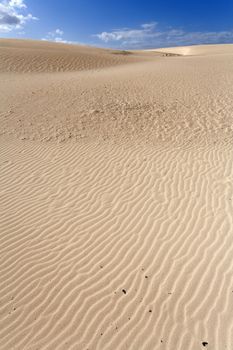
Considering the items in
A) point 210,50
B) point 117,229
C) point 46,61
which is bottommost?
point 117,229

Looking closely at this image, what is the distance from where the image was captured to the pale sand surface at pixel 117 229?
3.57 m

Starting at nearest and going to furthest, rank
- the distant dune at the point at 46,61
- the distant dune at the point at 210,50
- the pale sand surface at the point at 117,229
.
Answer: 1. the pale sand surface at the point at 117,229
2. the distant dune at the point at 46,61
3. the distant dune at the point at 210,50

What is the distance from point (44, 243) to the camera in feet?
16.1

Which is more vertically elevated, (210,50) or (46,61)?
(210,50)

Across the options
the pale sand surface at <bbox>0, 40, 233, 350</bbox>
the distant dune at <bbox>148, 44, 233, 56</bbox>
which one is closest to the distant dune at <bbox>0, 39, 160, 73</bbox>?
the pale sand surface at <bbox>0, 40, 233, 350</bbox>

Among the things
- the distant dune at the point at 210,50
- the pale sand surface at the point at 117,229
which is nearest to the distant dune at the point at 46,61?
the pale sand surface at the point at 117,229

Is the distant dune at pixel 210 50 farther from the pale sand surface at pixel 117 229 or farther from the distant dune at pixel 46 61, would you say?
the pale sand surface at pixel 117 229

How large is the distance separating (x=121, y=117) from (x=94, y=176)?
189 inches

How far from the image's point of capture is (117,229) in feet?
17.2

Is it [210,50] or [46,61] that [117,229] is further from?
[210,50]

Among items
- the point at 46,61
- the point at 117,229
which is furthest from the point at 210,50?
the point at 117,229

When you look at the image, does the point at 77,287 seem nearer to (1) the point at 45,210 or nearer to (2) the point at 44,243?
(2) the point at 44,243

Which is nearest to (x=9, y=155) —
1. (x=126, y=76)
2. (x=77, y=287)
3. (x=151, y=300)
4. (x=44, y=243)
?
(x=44, y=243)

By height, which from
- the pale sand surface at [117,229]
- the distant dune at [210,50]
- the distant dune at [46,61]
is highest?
the distant dune at [210,50]
